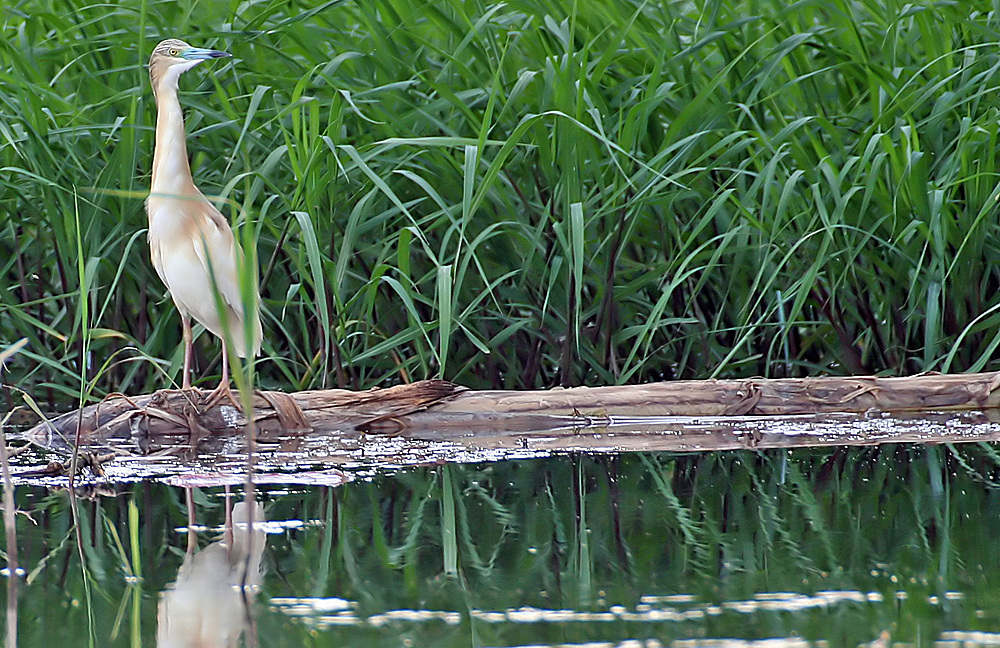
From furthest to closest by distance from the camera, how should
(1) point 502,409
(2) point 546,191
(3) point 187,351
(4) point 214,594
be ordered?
1. (2) point 546,191
2. (3) point 187,351
3. (1) point 502,409
4. (4) point 214,594

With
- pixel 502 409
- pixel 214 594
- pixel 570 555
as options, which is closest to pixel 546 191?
pixel 502 409

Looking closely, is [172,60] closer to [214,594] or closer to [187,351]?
[187,351]

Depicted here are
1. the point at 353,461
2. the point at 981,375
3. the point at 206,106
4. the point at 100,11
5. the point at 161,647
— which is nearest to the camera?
the point at 161,647

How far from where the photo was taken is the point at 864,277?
4.01 m

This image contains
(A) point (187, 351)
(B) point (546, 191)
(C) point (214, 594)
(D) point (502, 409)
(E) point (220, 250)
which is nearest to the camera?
(C) point (214, 594)

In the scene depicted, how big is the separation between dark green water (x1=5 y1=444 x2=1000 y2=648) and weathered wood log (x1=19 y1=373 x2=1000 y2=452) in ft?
1.08

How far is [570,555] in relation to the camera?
93.1 inches

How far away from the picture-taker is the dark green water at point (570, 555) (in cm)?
189

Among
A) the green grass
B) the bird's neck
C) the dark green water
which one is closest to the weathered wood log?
the green grass

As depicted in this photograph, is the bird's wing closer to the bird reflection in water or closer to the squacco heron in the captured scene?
the squacco heron

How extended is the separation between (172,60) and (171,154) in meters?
0.29

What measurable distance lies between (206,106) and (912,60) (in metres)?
2.15

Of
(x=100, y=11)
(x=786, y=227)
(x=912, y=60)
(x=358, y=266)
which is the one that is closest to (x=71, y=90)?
(x=100, y=11)

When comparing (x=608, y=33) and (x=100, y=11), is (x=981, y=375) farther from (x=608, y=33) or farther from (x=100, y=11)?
(x=100, y=11)
